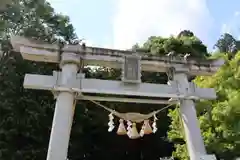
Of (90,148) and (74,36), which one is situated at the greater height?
(74,36)

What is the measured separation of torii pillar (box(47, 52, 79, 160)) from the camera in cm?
468

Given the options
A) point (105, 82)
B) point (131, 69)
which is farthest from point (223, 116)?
point (105, 82)

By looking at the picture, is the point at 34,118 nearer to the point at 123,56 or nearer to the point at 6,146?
the point at 6,146

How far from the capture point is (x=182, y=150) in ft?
30.3

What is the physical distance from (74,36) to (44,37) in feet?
7.40

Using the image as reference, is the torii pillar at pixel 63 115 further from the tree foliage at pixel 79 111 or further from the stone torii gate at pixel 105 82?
the tree foliage at pixel 79 111

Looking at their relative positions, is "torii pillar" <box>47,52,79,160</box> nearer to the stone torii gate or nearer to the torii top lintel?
the stone torii gate

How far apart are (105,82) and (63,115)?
981mm

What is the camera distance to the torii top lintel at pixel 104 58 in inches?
211

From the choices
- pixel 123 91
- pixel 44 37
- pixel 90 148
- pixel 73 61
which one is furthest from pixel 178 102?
pixel 44 37

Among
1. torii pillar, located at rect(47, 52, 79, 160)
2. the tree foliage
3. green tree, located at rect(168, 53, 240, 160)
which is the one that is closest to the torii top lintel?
torii pillar, located at rect(47, 52, 79, 160)

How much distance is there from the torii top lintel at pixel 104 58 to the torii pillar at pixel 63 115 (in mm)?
207

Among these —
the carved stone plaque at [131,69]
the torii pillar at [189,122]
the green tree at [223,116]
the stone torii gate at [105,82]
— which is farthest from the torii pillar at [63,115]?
the green tree at [223,116]

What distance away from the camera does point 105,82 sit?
541 centimetres
